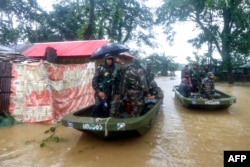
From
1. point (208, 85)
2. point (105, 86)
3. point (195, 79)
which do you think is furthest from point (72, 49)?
point (105, 86)

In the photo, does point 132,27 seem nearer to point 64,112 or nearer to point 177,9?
point 177,9

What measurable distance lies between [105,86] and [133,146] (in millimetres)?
1695

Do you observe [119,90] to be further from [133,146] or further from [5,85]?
[5,85]

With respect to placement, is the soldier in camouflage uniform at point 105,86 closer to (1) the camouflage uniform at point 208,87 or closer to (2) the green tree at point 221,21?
(1) the camouflage uniform at point 208,87

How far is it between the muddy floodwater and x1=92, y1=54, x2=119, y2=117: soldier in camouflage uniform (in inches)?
29.9

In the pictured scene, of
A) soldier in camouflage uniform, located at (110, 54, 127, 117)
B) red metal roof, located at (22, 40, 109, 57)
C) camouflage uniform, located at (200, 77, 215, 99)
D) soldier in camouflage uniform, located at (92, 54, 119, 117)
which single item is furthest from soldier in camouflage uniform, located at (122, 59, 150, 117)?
red metal roof, located at (22, 40, 109, 57)

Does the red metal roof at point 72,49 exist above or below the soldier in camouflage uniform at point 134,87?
above

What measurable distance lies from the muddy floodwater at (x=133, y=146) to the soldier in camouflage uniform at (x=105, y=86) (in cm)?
76

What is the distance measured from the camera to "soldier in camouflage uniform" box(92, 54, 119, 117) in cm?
695

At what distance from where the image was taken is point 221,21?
1176 inches

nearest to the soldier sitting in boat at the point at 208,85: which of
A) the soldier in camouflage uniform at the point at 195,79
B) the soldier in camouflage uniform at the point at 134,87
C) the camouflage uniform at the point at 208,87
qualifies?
the camouflage uniform at the point at 208,87

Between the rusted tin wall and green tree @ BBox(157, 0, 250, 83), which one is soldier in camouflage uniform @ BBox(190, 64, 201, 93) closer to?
the rusted tin wall

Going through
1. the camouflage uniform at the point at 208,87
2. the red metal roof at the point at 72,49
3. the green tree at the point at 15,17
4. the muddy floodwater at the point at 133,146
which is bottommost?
the muddy floodwater at the point at 133,146

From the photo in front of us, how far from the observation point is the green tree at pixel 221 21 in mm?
27344
